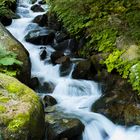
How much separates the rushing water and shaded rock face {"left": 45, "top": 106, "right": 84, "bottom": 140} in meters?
0.25

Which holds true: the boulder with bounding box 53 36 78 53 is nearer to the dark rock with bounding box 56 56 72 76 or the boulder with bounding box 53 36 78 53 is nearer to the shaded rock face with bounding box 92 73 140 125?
the dark rock with bounding box 56 56 72 76

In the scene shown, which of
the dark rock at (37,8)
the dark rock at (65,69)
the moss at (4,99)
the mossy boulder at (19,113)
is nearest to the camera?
the mossy boulder at (19,113)

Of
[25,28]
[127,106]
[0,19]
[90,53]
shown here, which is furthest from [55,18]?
[127,106]

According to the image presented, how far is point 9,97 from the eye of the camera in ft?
20.2

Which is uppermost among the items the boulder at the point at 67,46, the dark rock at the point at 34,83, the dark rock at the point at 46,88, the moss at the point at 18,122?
the moss at the point at 18,122

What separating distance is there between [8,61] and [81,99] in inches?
77.4

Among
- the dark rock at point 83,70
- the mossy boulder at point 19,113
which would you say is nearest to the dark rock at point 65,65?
the dark rock at point 83,70

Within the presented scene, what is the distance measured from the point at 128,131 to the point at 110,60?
2168 mm

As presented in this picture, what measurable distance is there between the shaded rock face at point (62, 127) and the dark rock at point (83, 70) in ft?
6.99

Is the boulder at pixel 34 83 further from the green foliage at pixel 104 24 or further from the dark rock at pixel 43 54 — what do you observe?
the green foliage at pixel 104 24

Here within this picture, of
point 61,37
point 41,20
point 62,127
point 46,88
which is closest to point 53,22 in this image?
point 41,20

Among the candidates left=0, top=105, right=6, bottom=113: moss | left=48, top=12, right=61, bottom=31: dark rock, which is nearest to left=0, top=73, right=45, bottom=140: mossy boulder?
left=0, top=105, right=6, bottom=113: moss

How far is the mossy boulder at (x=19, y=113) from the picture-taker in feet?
18.3

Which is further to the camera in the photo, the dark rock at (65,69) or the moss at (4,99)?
the dark rock at (65,69)
